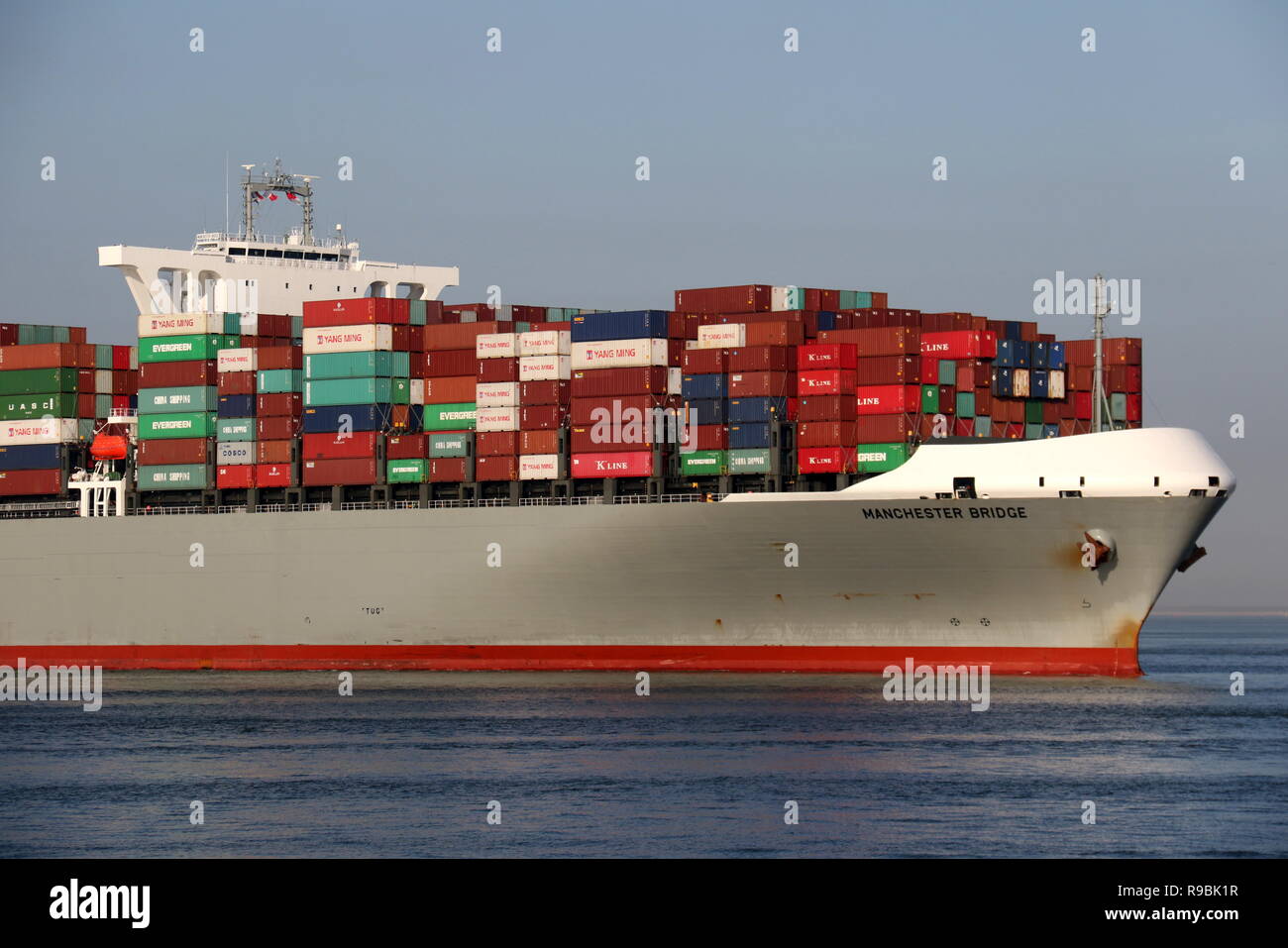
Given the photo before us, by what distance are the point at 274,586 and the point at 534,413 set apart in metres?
9.82

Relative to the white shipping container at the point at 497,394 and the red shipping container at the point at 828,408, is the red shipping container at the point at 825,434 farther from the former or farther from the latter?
the white shipping container at the point at 497,394

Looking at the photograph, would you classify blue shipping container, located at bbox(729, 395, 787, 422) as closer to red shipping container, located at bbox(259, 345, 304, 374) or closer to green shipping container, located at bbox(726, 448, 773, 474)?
green shipping container, located at bbox(726, 448, 773, 474)

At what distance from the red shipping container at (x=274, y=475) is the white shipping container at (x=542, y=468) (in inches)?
311

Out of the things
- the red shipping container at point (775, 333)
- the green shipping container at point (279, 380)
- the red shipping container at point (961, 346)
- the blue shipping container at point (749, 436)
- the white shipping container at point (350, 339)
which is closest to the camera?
the blue shipping container at point (749, 436)

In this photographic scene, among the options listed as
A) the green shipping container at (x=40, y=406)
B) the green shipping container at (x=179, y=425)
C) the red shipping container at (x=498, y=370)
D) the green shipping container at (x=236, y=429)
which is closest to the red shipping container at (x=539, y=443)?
the red shipping container at (x=498, y=370)

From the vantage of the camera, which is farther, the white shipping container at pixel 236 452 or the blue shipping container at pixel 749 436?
the white shipping container at pixel 236 452

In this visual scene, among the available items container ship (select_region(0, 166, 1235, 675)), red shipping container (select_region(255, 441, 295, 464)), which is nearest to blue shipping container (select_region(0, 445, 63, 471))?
container ship (select_region(0, 166, 1235, 675))

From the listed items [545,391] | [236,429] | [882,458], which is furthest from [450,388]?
[882,458]

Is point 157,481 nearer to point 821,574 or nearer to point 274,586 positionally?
point 274,586

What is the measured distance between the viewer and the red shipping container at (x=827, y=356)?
157 feet

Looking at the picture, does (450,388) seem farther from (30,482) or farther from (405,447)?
(30,482)

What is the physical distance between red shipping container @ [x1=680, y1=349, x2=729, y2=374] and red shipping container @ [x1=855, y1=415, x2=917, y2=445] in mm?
3983

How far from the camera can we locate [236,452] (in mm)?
55750
